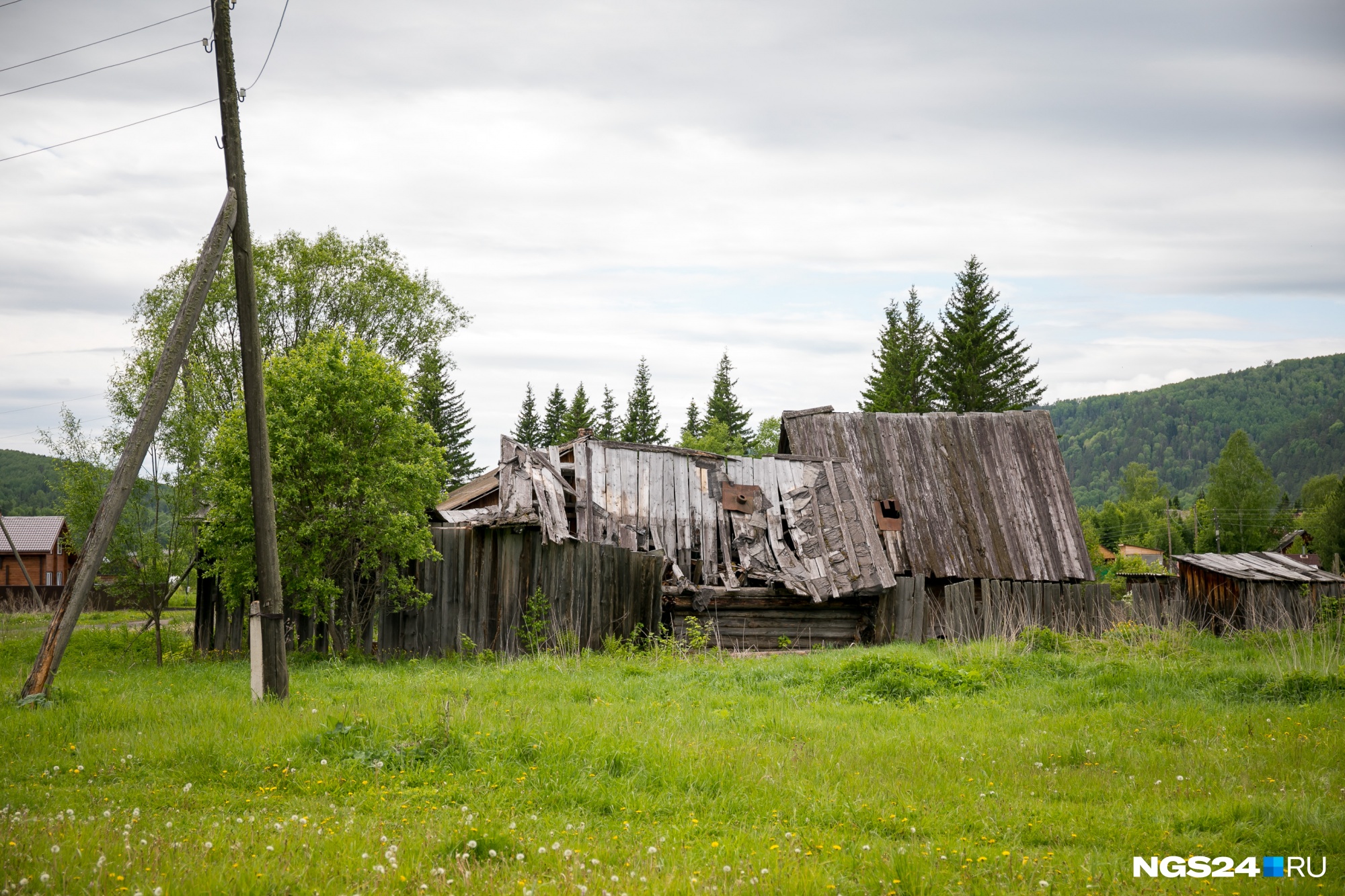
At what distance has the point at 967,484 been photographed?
21.9 m

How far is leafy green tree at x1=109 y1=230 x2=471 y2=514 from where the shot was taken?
104 feet

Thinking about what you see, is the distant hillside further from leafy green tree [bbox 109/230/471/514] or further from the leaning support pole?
the leaning support pole

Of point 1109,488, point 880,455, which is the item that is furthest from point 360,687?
point 1109,488

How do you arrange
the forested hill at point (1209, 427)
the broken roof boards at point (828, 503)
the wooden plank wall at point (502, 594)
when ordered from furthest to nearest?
1. the forested hill at point (1209, 427)
2. the broken roof boards at point (828, 503)
3. the wooden plank wall at point (502, 594)

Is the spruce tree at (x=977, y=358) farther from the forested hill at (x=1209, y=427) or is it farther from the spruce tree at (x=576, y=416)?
the forested hill at (x=1209, y=427)

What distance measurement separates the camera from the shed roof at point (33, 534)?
160 ft

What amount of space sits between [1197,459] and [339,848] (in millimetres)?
177183

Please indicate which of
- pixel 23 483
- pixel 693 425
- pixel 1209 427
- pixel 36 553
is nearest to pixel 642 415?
pixel 693 425

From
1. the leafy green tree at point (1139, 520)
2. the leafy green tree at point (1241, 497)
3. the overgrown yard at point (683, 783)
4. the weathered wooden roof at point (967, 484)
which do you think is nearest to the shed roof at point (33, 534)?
the weathered wooden roof at point (967, 484)

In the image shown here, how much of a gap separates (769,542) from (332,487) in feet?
26.1

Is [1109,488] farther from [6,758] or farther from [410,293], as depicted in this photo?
[6,758]

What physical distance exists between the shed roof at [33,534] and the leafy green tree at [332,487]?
41495mm

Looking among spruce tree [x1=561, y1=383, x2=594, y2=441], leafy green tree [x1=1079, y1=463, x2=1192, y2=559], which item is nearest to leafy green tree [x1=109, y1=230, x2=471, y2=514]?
spruce tree [x1=561, y1=383, x2=594, y2=441]

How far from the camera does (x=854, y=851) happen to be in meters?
5.27
